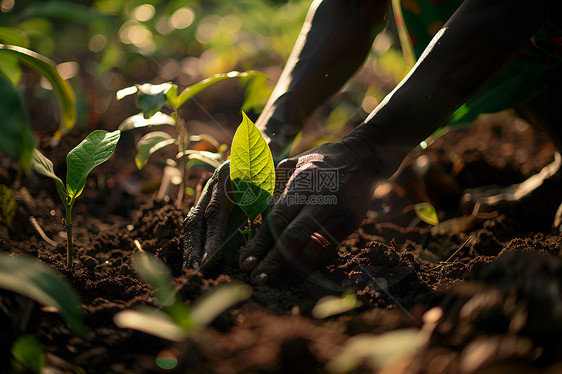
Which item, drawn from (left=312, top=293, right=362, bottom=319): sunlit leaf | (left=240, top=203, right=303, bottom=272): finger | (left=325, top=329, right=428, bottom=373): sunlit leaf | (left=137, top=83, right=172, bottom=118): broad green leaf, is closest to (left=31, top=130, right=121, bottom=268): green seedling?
(left=137, top=83, right=172, bottom=118): broad green leaf

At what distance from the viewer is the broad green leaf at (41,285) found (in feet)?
1.97

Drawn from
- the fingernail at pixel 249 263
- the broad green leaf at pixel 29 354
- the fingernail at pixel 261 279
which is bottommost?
the fingernail at pixel 261 279

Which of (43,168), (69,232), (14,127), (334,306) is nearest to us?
(14,127)

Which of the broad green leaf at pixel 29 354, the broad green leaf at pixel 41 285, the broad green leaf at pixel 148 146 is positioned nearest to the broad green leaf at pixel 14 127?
the broad green leaf at pixel 41 285

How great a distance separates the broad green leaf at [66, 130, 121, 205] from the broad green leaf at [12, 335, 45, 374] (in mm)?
411

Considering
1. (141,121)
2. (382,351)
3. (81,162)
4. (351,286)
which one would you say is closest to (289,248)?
(351,286)

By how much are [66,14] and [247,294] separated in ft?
6.29

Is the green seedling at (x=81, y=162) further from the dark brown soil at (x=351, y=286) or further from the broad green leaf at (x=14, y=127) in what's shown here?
the broad green leaf at (x=14, y=127)

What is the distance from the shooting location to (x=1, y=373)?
0.66 m

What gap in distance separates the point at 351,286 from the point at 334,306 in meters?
0.22

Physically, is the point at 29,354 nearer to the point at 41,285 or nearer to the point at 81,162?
the point at 41,285

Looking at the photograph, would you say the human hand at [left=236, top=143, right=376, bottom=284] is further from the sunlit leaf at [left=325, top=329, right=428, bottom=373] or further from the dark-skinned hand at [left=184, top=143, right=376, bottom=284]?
the sunlit leaf at [left=325, top=329, right=428, bottom=373]

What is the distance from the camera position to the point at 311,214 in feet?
3.22

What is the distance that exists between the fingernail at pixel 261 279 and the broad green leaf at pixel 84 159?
43cm
